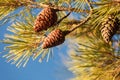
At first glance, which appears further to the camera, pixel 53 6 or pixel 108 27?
pixel 53 6

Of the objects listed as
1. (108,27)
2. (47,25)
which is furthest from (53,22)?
(108,27)

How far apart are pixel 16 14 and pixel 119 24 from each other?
438 millimetres

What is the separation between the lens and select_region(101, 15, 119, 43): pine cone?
4.34 feet

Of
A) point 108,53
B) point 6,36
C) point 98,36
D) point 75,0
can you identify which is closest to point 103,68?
point 108,53

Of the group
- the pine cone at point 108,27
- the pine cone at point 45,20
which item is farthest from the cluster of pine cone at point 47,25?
the pine cone at point 108,27

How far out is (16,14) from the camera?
58.6 inches

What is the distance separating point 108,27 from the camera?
1.34 meters

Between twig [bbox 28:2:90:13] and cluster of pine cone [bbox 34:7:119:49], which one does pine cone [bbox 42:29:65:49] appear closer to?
cluster of pine cone [bbox 34:7:119:49]

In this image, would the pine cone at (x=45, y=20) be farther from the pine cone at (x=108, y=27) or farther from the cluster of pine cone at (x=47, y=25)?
the pine cone at (x=108, y=27)

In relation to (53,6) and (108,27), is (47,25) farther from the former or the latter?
(108,27)

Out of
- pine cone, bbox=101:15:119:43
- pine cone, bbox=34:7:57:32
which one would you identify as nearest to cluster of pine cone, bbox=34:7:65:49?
pine cone, bbox=34:7:57:32

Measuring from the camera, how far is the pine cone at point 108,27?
52.1 inches

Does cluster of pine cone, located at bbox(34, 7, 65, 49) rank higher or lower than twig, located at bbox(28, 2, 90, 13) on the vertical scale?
lower

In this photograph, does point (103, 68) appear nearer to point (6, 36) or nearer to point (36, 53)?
point (36, 53)
